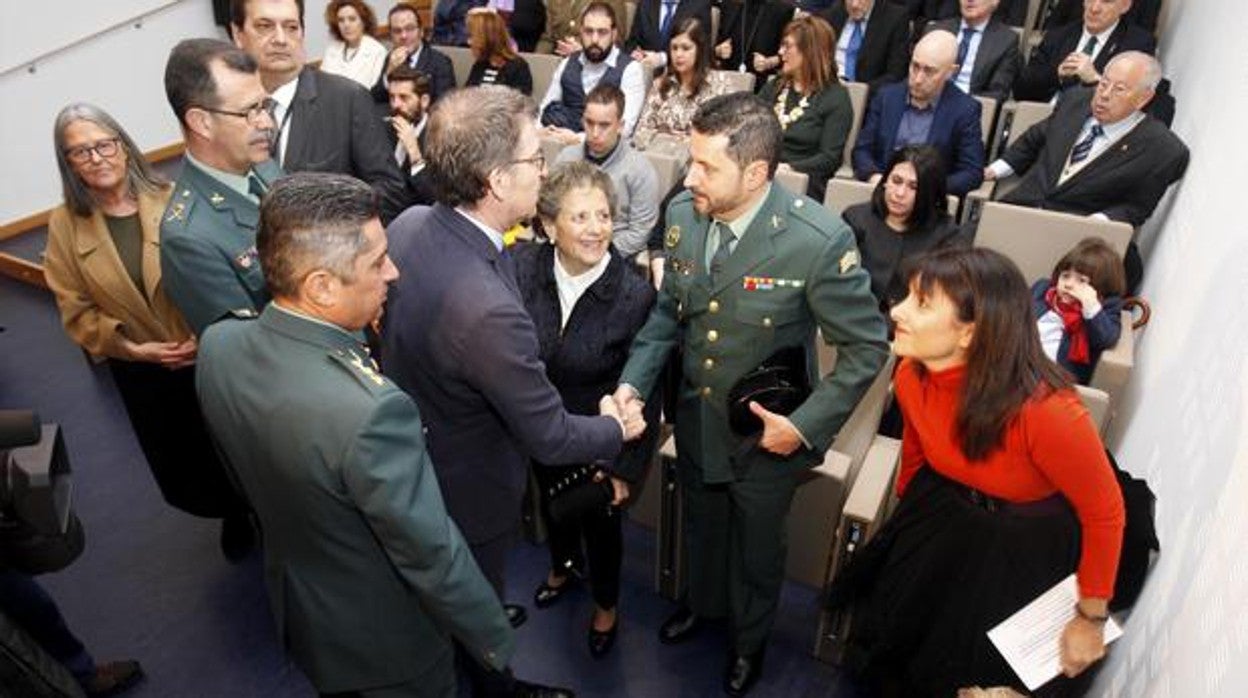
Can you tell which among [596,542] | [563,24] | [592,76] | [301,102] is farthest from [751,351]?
[563,24]

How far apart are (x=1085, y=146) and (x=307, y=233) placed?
331 cm

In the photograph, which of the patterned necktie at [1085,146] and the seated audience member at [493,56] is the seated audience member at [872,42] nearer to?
the patterned necktie at [1085,146]

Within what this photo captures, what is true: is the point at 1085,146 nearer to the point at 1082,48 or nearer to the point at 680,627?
the point at 1082,48

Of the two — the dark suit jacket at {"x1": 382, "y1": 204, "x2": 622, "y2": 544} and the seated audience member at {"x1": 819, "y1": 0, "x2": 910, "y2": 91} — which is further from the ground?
the seated audience member at {"x1": 819, "y1": 0, "x2": 910, "y2": 91}

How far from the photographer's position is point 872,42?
464cm

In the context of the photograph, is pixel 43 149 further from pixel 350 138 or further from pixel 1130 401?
pixel 1130 401

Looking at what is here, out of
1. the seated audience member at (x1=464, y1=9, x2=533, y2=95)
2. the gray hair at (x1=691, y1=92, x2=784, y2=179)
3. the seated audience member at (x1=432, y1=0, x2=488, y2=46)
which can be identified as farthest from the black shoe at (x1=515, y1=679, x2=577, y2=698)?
the seated audience member at (x1=432, y1=0, x2=488, y2=46)

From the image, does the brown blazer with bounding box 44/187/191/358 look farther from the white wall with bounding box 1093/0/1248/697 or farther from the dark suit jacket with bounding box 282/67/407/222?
the white wall with bounding box 1093/0/1248/697

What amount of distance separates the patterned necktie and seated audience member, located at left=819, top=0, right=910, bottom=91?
1.31 meters

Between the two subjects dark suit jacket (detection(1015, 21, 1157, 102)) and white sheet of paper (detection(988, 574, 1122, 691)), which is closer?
white sheet of paper (detection(988, 574, 1122, 691))

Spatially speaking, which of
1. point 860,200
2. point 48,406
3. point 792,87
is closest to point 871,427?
point 860,200

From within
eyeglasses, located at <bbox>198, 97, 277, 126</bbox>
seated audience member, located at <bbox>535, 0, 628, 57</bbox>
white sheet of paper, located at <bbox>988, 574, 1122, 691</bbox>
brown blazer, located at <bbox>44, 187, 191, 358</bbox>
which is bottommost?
white sheet of paper, located at <bbox>988, 574, 1122, 691</bbox>

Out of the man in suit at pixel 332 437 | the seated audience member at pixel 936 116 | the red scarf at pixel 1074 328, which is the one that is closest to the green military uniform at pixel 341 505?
the man in suit at pixel 332 437

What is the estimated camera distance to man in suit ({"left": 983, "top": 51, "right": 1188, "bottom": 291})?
10.1 ft
